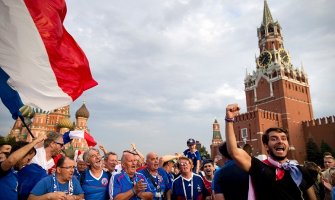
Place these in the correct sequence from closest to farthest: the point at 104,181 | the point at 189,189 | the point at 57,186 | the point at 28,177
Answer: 1. the point at 57,186
2. the point at 28,177
3. the point at 104,181
4. the point at 189,189

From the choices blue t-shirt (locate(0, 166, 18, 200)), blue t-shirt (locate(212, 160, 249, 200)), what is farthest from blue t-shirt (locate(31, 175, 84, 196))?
blue t-shirt (locate(212, 160, 249, 200))

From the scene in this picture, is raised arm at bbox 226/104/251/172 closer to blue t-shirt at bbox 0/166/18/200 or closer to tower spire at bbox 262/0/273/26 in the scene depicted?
blue t-shirt at bbox 0/166/18/200

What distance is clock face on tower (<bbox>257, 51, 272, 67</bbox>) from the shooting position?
6443 cm

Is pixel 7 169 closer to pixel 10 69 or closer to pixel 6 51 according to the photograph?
pixel 10 69

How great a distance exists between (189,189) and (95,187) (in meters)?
1.88

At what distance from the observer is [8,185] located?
3730mm

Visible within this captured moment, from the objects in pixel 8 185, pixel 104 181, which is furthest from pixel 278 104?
pixel 8 185

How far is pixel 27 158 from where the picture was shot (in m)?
Result: 4.12

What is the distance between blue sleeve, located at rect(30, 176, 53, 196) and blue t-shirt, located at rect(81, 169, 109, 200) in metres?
0.85

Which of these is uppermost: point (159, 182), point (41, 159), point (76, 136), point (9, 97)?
point (9, 97)

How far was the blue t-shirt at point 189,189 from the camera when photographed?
17.9 ft

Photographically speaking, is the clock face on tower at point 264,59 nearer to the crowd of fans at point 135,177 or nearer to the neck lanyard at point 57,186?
the crowd of fans at point 135,177

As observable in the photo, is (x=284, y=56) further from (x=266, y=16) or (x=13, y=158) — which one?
(x=13, y=158)

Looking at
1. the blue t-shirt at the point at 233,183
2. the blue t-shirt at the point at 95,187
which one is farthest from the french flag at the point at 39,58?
the blue t-shirt at the point at 233,183
